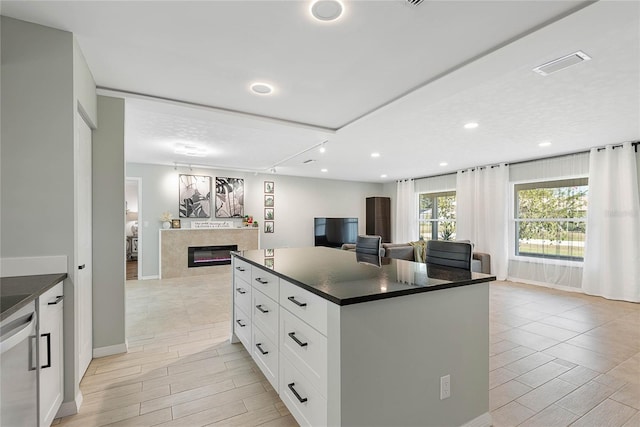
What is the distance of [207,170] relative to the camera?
7.05 metres

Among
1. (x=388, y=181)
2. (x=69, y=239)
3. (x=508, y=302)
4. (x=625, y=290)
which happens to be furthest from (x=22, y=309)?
(x=388, y=181)

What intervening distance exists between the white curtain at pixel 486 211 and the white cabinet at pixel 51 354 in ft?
22.5

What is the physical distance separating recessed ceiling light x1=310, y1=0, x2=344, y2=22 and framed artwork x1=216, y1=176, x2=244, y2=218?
19.5 feet

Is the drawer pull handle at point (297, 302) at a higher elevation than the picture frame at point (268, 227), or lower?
lower

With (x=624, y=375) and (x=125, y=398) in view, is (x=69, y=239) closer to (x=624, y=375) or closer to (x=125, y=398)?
(x=125, y=398)

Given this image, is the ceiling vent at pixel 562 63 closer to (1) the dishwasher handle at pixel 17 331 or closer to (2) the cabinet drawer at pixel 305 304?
(2) the cabinet drawer at pixel 305 304

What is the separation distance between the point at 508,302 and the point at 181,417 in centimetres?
457

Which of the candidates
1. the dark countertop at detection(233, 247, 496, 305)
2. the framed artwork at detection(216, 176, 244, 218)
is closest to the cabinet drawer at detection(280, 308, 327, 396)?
the dark countertop at detection(233, 247, 496, 305)

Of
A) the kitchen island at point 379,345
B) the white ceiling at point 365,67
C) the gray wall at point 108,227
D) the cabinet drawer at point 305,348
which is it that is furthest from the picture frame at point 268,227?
the cabinet drawer at point 305,348

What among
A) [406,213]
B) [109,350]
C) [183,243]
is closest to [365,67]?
[109,350]

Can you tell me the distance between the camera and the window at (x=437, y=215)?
303 inches

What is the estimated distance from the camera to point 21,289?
58.6 inches

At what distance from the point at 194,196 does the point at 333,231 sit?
395 centimetres

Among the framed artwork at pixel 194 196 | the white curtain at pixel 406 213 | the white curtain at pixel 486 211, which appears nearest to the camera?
the white curtain at pixel 486 211
